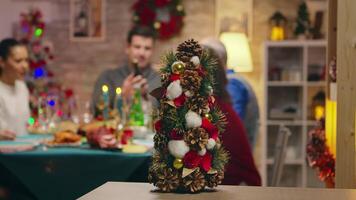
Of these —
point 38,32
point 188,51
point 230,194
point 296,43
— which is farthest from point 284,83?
point 230,194

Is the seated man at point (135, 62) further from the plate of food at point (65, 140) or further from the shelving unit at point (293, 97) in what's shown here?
the shelving unit at point (293, 97)

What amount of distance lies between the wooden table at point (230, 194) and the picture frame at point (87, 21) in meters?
5.42

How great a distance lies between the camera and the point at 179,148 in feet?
6.69

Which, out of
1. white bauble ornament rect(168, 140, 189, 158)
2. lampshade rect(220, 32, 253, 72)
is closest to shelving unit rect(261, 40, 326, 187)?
lampshade rect(220, 32, 253, 72)

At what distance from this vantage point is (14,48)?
5039 millimetres

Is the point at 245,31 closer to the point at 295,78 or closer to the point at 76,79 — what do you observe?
the point at 295,78

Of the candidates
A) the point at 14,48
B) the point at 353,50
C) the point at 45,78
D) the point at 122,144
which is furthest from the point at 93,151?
the point at 45,78

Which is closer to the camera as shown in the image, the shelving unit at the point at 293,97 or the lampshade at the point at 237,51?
the lampshade at the point at 237,51

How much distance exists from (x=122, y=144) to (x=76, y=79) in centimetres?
341

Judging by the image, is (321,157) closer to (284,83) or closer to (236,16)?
(284,83)

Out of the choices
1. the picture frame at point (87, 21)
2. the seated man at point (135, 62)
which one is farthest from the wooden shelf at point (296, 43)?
the picture frame at point (87, 21)

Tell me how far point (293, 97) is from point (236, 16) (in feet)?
3.49

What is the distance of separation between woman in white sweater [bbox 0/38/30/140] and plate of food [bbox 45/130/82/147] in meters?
0.80

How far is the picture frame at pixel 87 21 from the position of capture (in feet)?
24.2
